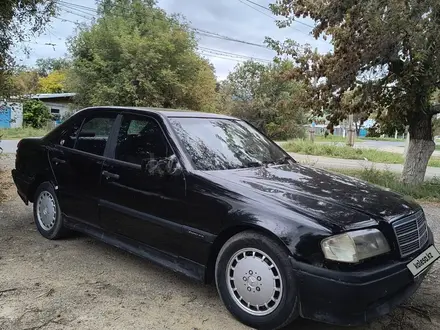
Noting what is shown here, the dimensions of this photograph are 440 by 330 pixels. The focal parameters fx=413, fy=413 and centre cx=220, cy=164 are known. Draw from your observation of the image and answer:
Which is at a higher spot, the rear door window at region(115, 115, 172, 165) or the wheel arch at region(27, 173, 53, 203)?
the rear door window at region(115, 115, 172, 165)

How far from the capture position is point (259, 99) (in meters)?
34.3

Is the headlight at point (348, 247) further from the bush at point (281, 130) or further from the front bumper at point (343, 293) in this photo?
the bush at point (281, 130)

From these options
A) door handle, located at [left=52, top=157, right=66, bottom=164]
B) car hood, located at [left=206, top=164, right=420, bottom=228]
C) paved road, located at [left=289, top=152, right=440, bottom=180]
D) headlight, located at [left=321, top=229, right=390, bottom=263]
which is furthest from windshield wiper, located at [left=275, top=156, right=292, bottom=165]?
paved road, located at [left=289, top=152, right=440, bottom=180]

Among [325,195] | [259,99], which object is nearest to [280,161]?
[325,195]

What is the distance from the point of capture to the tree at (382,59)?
7.21 meters

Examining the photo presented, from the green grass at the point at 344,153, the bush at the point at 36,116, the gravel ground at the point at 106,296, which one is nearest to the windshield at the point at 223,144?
the gravel ground at the point at 106,296

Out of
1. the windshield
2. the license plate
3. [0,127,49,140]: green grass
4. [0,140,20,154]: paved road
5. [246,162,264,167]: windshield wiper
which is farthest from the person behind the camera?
[0,127,49,140]: green grass

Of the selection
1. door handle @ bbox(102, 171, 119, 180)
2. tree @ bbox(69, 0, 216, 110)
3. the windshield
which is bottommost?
door handle @ bbox(102, 171, 119, 180)

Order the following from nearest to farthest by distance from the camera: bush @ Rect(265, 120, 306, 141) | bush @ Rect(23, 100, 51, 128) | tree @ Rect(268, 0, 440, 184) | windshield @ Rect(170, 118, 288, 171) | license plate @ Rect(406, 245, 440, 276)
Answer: license plate @ Rect(406, 245, 440, 276) < windshield @ Rect(170, 118, 288, 171) < tree @ Rect(268, 0, 440, 184) < bush @ Rect(23, 100, 51, 128) < bush @ Rect(265, 120, 306, 141)

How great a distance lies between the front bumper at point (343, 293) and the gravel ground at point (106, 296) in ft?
1.51

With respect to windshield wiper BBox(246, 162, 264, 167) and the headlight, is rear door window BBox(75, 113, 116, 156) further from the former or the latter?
the headlight

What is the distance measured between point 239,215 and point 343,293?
34.7 inches

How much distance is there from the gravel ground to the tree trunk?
213 inches

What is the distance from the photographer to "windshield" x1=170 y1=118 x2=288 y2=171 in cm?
367
